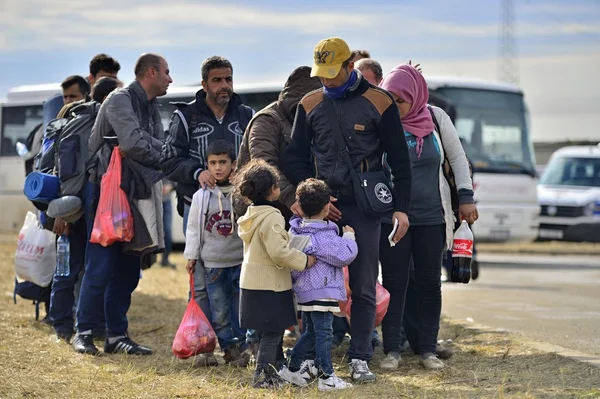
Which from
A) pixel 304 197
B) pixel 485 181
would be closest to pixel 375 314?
pixel 304 197

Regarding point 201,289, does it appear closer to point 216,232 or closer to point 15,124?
point 216,232

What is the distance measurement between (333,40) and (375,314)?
5.73 feet

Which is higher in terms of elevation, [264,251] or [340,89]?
[340,89]

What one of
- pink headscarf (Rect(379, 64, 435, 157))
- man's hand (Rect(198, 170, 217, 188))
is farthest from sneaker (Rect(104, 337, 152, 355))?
pink headscarf (Rect(379, 64, 435, 157))

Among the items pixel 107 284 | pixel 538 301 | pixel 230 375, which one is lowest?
pixel 538 301

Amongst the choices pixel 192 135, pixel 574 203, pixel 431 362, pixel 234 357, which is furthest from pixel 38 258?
pixel 574 203

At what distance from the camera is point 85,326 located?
823 cm

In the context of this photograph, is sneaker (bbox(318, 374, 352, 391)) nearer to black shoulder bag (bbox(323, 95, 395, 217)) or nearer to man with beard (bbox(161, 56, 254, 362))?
black shoulder bag (bbox(323, 95, 395, 217))

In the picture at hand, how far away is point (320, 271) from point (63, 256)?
3.07 metres

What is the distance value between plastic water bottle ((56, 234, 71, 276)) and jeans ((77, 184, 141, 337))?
0.49 meters

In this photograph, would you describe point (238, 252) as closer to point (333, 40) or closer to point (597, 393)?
point (333, 40)

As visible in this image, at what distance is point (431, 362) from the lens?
24.2ft

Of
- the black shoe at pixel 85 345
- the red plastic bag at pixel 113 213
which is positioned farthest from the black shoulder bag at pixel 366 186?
the black shoe at pixel 85 345

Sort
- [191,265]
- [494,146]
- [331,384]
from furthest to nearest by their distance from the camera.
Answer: [494,146], [191,265], [331,384]
